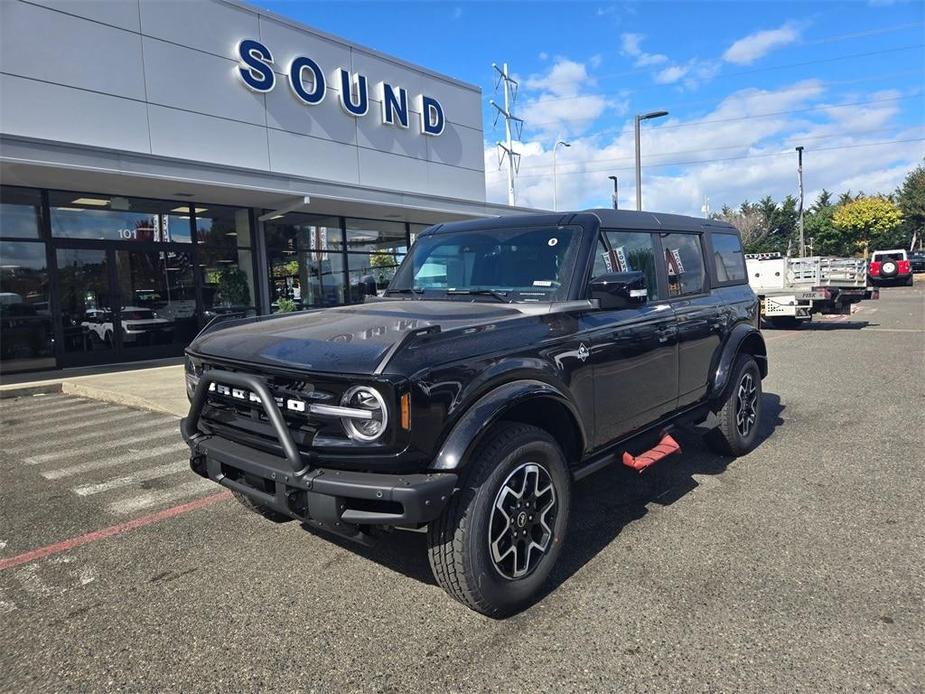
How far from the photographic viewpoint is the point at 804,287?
15.4 meters

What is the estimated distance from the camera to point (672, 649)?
2.54m

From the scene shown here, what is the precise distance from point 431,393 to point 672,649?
1476mm

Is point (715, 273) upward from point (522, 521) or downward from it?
upward

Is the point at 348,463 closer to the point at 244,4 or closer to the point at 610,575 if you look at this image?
the point at 610,575

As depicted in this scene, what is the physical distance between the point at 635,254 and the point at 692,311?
74cm

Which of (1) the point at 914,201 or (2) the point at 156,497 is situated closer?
(2) the point at 156,497

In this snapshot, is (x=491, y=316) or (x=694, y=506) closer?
(x=491, y=316)

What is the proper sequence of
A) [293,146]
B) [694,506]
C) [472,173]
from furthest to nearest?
[472,173], [293,146], [694,506]

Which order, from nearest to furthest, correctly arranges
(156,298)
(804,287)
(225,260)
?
(156,298) → (225,260) → (804,287)

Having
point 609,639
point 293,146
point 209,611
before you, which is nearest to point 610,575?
point 609,639

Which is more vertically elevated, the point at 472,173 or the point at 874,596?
the point at 472,173

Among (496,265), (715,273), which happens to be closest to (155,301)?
(496,265)

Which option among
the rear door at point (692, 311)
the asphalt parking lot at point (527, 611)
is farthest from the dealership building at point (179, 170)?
the asphalt parking lot at point (527, 611)

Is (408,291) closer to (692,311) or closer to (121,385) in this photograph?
(692,311)
